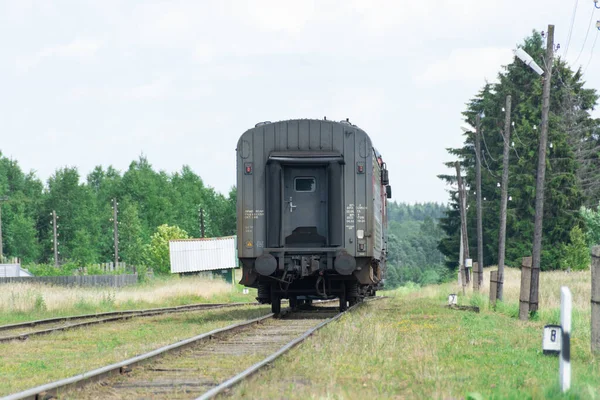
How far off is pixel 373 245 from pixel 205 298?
60.2ft

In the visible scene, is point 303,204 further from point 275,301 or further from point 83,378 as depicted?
point 83,378

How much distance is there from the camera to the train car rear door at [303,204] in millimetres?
19922

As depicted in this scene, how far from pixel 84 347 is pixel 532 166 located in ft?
190

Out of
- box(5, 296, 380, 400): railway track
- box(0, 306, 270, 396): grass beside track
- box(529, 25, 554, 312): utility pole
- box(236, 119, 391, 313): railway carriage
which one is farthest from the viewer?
box(529, 25, 554, 312): utility pole

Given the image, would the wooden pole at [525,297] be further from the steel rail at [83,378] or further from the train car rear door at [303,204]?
the steel rail at [83,378]

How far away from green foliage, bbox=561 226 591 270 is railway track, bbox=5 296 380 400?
50.9 metres

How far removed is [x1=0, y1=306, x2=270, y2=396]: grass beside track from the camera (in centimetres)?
1091

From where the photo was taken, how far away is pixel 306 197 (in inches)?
786

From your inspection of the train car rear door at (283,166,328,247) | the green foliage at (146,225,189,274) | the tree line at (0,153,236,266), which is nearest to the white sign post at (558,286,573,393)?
the train car rear door at (283,166,328,247)

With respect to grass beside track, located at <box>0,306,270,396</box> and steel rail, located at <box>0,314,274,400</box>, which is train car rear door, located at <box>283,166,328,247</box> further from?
steel rail, located at <box>0,314,274,400</box>

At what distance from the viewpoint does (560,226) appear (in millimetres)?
66500

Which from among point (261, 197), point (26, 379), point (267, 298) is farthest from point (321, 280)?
point (26, 379)

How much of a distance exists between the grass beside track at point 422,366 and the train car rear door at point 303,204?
9.54 feet

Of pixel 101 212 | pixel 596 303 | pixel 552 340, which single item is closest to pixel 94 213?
pixel 101 212
